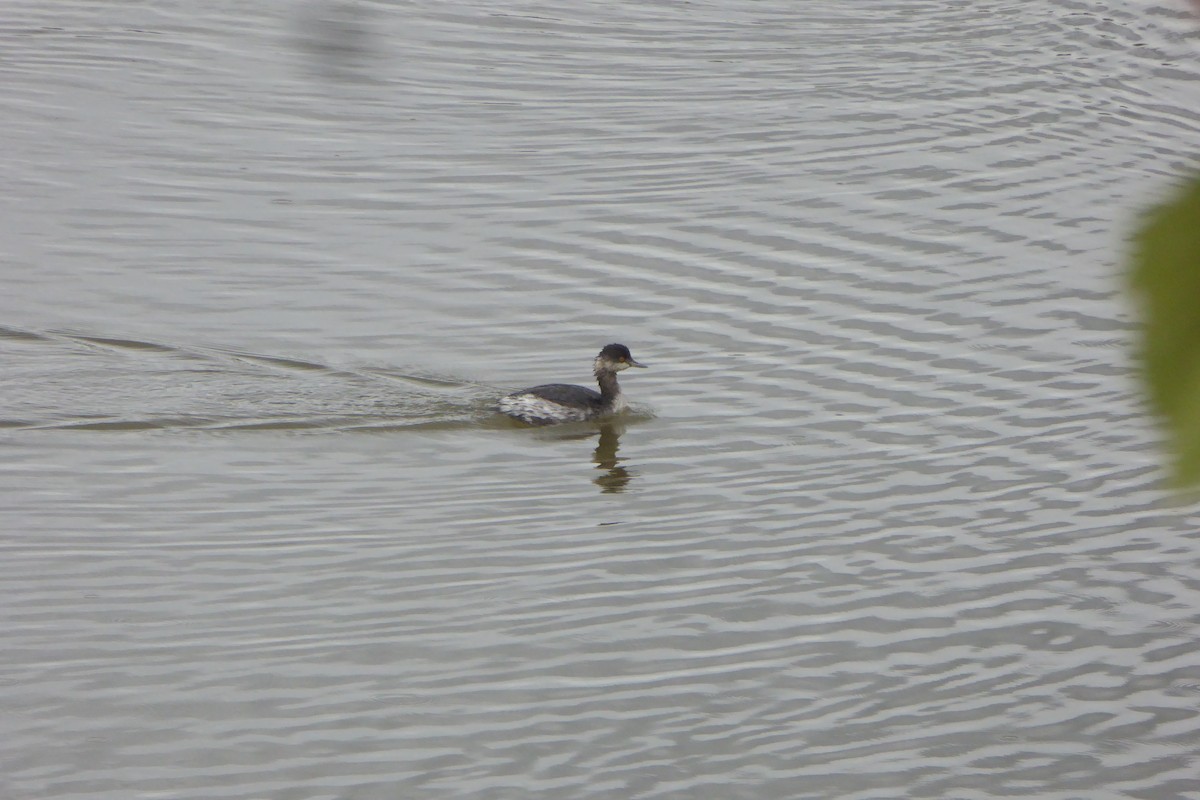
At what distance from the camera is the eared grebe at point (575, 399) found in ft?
33.3

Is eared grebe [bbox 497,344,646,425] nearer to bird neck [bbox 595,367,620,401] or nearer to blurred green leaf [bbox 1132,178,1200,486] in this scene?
bird neck [bbox 595,367,620,401]

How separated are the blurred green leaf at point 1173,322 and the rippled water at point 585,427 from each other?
3 centimetres

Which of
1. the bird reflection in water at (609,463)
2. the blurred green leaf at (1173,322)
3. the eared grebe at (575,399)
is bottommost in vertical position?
the bird reflection in water at (609,463)

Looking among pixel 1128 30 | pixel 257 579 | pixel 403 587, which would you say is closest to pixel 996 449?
pixel 403 587

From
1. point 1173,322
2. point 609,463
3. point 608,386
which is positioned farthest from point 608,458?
point 1173,322

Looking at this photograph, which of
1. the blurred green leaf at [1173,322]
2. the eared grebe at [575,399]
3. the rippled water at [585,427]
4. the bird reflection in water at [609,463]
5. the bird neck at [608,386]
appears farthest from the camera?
the bird neck at [608,386]

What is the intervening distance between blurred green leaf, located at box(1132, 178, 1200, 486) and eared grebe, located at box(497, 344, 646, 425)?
9.50 meters

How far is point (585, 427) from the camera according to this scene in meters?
10.5

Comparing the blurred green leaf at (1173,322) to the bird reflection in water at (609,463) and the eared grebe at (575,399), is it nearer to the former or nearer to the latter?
the bird reflection in water at (609,463)

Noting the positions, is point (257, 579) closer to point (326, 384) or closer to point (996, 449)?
point (326, 384)

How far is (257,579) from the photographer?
7.51 metres

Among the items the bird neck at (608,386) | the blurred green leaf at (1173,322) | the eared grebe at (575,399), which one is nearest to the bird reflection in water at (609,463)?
the eared grebe at (575,399)

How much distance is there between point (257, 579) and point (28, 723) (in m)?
1.54

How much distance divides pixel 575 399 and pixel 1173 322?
9.77 m
